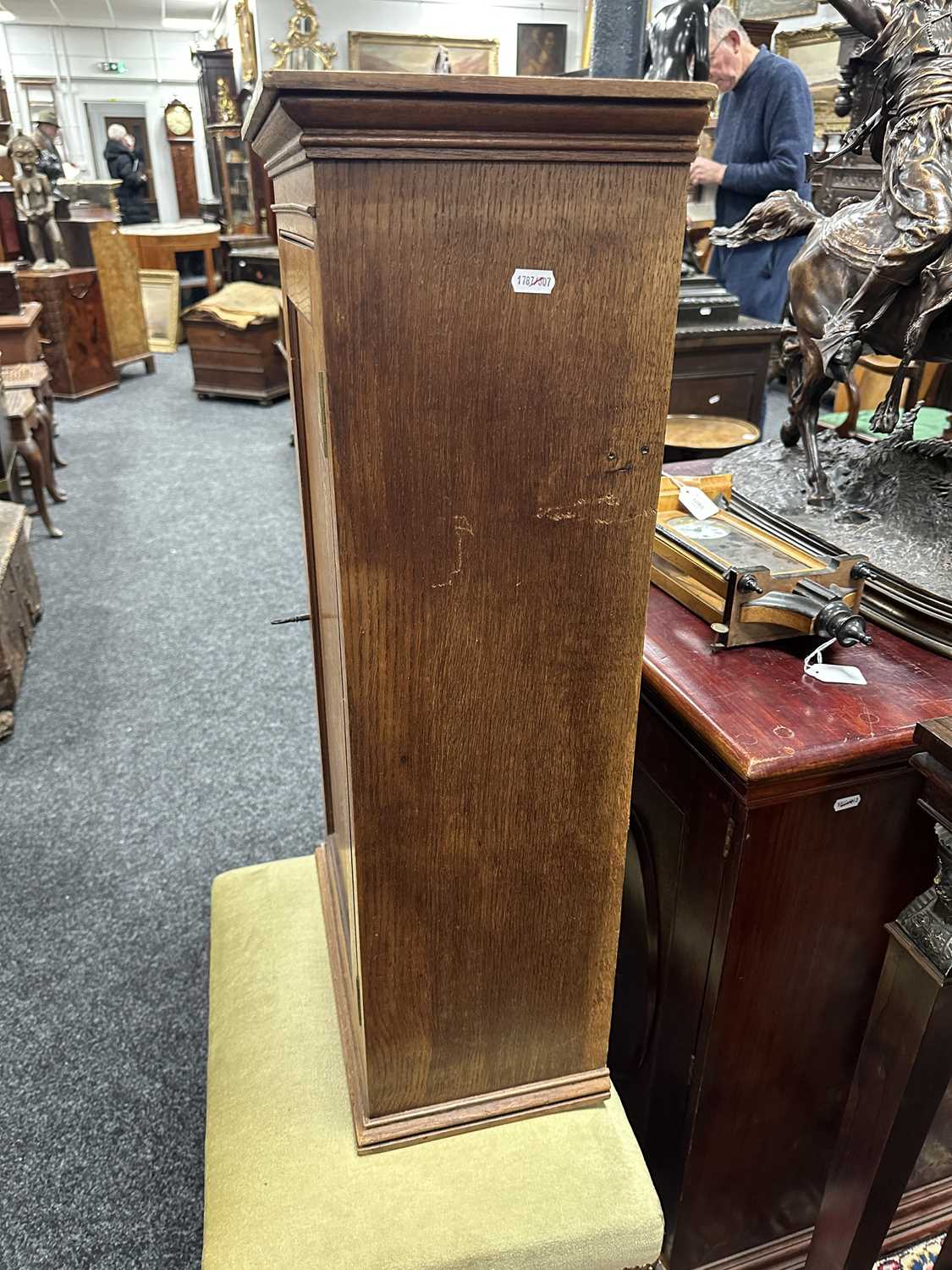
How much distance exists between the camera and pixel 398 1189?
0.99m

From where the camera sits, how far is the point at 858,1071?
105 cm

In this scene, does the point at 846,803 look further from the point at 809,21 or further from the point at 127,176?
the point at 127,176

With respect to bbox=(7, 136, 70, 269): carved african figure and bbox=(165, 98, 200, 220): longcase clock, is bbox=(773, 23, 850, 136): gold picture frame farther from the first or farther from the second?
bbox=(165, 98, 200, 220): longcase clock

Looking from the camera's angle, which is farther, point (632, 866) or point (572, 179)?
point (632, 866)

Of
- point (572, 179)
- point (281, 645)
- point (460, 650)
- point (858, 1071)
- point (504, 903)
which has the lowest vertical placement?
point (281, 645)

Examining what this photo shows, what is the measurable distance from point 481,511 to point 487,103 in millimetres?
281

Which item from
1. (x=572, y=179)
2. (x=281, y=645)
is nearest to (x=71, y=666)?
(x=281, y=645)

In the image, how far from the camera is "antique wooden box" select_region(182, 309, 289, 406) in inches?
232

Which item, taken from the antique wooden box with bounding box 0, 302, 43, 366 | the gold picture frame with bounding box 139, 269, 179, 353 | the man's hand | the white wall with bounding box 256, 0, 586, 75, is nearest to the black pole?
the man's hand

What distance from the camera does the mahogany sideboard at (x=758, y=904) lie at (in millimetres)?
979

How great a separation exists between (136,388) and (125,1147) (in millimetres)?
5935

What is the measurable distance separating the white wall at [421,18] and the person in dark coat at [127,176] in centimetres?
488

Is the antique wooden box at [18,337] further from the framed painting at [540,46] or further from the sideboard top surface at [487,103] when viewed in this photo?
the sideboard top surface at [487,103]

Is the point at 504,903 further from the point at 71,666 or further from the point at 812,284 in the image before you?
the point at 71,666
